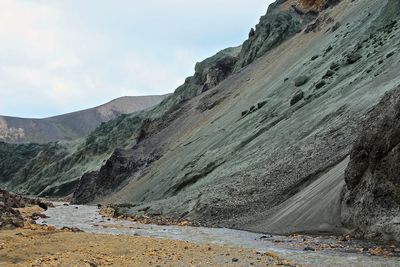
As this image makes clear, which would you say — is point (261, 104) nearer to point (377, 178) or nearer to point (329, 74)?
point (329, 74)

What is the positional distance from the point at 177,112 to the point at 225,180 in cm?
5879

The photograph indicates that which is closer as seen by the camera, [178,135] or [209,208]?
[209,208]

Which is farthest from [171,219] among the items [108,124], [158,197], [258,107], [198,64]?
[108,124]

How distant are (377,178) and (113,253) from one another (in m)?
10.8

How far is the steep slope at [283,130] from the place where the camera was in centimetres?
3045

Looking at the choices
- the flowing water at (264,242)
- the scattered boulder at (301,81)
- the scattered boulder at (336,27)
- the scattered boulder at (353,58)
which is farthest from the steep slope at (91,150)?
the flowing water at (264,242)

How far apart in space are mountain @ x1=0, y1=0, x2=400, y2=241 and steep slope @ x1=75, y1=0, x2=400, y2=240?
132 millimetres

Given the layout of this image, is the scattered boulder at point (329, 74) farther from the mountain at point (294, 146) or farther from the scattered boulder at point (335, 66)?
the scattered boulder at point (335, 66)

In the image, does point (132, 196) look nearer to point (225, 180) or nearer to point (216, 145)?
point (216, 145)

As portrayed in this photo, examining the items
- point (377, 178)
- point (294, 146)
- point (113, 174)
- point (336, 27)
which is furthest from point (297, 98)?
point (113, 174)

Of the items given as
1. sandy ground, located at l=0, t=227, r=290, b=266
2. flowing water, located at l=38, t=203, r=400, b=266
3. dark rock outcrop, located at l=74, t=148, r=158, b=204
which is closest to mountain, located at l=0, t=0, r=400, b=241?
dark rock outcrop, located at l=74, t=148, r=158, b=204

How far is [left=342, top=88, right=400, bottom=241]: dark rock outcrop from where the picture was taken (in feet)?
59.2

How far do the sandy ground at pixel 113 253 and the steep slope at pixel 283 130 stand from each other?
266 inches

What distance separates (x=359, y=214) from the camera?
19609 mm
